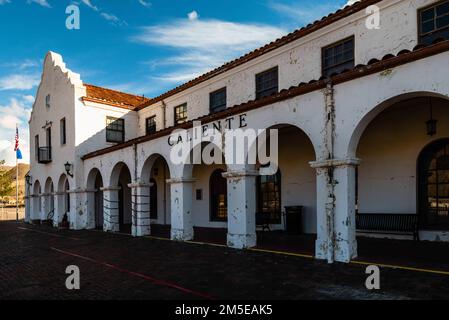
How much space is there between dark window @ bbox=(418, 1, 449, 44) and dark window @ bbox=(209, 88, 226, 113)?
7.90 metres

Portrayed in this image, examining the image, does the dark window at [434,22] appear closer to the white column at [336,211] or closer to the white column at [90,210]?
the white column at [336,211]

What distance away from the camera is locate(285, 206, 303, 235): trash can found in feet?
42.4

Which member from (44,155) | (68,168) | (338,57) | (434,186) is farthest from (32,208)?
(434,186)

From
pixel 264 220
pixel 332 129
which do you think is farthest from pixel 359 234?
pixel 332 129

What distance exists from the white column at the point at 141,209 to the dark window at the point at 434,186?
32.5 ft

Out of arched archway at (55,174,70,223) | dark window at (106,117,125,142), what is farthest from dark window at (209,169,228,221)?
arched archway at (55,174,70,223)

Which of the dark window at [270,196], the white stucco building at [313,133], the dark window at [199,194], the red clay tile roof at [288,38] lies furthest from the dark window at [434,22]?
the dark window at [199,194]

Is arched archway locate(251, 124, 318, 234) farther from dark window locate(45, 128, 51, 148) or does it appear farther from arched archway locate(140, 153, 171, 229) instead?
dark window locate(45, 128, 51, 148)

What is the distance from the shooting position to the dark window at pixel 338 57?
1089cm

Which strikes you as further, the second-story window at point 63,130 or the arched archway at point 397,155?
the second-story window at point 63,130

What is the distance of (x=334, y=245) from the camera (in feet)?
26.3

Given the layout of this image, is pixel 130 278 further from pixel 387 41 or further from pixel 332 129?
pixel 387 41
